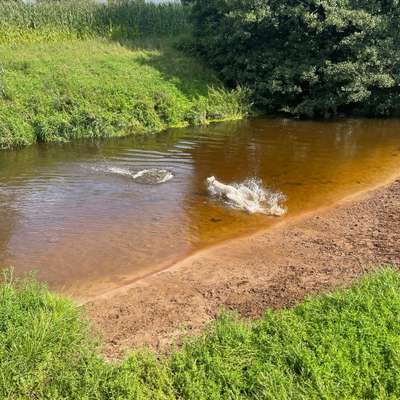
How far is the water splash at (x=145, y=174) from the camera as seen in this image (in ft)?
41.5

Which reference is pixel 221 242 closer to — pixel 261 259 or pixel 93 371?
pixel 261 259

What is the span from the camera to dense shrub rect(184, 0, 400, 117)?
19.4 metres

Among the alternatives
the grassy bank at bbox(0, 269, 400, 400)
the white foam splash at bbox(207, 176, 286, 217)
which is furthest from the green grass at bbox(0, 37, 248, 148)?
the grassy bank at bbox(0, 269, 400, 400)

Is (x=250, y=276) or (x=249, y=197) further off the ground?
(x=249, y=197)

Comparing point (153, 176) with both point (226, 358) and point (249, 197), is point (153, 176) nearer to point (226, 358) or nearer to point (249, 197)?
point (249, 197)

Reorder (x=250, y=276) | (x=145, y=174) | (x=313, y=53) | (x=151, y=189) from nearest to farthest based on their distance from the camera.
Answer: (x=250, y=276)
(x=151, y=189)
(x=145, y=174)
(x=313, y=53)

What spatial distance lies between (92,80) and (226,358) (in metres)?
16.2

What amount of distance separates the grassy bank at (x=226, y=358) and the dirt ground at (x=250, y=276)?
549 mm

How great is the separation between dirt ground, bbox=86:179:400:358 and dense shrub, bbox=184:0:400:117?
11.3 m

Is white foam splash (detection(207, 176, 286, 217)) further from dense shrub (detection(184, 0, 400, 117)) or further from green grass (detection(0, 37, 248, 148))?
dense shrub (detection(184, 0, 400, 117))

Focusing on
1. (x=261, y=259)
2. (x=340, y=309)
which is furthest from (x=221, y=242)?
(x=340, y=309)

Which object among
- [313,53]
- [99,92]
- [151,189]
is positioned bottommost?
[151,189]

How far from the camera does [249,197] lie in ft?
37.1

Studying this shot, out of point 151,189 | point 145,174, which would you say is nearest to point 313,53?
point 145,174
